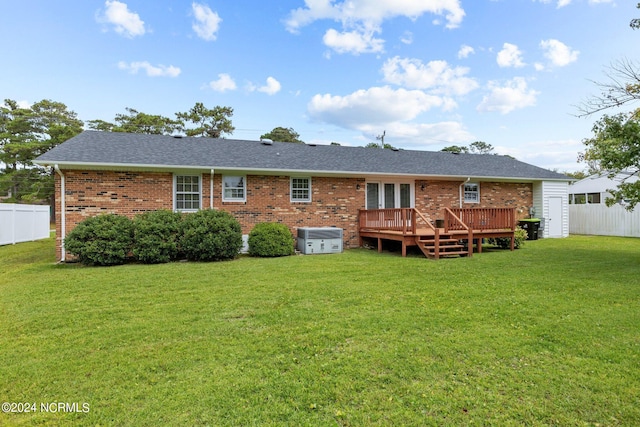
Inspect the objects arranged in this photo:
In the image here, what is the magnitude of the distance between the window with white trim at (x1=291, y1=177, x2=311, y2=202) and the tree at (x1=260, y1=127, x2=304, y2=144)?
29.3m

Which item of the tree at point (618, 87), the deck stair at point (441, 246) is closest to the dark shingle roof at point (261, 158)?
the deck stair at point (441, 246)

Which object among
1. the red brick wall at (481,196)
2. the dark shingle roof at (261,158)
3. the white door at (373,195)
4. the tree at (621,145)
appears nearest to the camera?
the tree at (621,145)

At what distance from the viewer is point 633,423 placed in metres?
2.42

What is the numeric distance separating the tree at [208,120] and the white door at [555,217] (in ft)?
95.7

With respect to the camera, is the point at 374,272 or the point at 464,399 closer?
the point at 464,399

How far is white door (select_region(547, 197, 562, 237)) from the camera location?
16.0m

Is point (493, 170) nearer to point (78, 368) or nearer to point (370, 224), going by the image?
point (370, 224)

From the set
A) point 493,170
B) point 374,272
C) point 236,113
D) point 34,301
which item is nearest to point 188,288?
point 34,301

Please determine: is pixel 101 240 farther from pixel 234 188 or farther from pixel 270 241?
pixel 270 241

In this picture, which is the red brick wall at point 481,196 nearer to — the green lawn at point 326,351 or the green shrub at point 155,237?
the green lawn at point 326,351

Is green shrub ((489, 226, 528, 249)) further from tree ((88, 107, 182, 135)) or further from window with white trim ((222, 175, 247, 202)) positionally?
tree ((88, 107, 182, 135))

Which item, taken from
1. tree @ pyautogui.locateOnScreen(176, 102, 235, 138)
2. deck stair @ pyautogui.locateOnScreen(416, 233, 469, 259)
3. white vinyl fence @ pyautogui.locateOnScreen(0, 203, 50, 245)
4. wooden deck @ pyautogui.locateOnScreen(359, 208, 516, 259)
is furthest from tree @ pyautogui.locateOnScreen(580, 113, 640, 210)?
tree @ pyautogui.locateOnScreen(176, 102, 235, 138)

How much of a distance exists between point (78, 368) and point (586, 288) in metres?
7.71

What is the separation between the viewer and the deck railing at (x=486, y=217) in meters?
11.4
